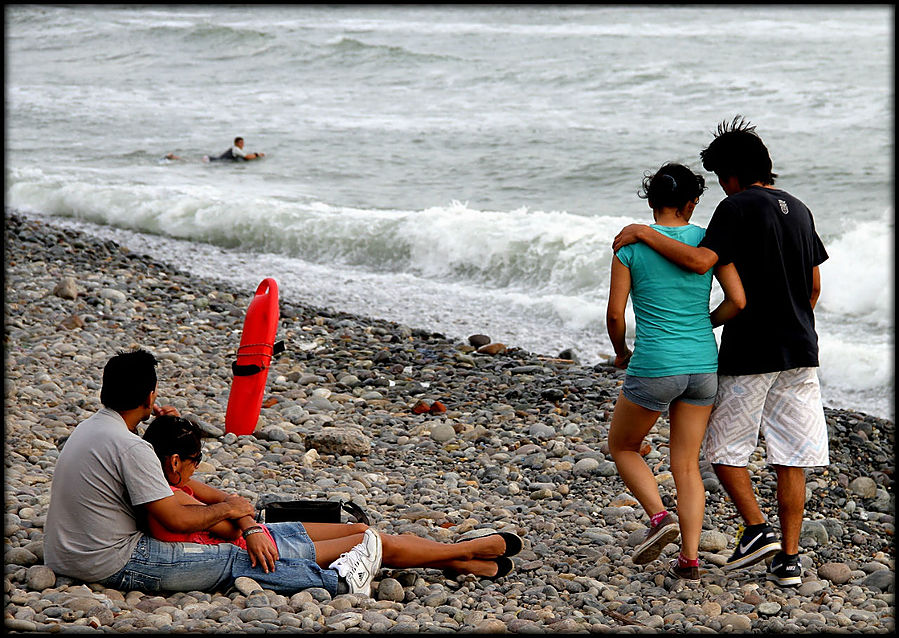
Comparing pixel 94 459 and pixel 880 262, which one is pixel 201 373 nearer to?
pixel 94 459

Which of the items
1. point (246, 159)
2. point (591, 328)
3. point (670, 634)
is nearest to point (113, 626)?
point (670, 634)

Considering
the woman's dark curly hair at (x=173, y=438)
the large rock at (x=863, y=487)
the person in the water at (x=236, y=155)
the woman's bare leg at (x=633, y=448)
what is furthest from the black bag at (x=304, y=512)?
the person in the water at (x=236, y=155)

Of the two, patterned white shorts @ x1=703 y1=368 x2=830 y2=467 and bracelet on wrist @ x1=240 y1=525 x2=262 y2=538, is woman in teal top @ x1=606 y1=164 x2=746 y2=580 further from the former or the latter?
bracelet on wrist @ x1=240 y1=525 x2=262 y2=538

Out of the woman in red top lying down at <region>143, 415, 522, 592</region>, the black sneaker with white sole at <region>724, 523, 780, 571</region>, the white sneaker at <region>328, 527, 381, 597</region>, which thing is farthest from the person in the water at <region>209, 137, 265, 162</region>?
the black sneaker with white sole at <region>724, 523, 780, 571</region>

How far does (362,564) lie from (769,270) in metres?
2.15

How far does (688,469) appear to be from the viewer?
426cm

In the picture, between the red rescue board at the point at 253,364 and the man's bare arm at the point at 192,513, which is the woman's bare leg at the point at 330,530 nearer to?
the man's bare arm at the point at 192,513

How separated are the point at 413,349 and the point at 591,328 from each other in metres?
2.56

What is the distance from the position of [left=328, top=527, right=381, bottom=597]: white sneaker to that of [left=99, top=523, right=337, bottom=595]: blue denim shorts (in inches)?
2.1

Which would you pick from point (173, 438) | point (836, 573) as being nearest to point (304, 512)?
point (173, 438)

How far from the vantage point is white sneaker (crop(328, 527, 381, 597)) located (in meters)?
3.94

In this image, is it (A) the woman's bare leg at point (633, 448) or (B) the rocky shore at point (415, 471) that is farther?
(A) the woman's bare leg at point (633, 448)

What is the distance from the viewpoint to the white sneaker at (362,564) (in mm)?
3941

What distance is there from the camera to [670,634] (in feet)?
12.6
